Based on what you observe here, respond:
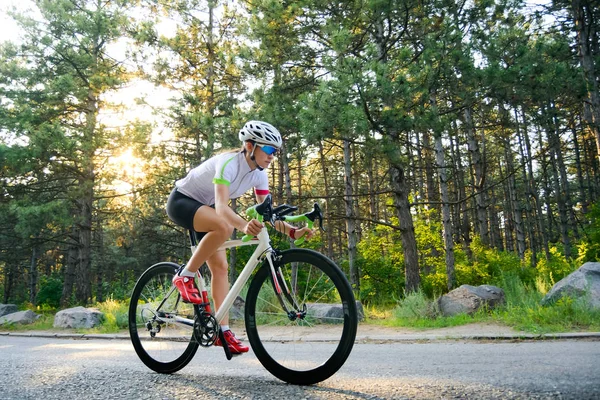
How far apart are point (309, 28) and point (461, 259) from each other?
11426mm

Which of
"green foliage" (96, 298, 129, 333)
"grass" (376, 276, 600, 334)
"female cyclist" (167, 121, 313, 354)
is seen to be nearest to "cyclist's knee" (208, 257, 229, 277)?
"female cyclist" (167, 121, 313, 354)

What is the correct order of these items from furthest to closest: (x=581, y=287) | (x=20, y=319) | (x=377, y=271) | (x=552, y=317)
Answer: (x=377, y=271) → (x=20, y=319) → (x=581, y=287) → (x=552, y=317)

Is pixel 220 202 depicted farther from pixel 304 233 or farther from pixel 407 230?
pixel 407 230

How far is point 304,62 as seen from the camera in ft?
47.2

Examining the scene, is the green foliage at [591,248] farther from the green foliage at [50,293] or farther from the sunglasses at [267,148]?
the green foliage at [50,293]

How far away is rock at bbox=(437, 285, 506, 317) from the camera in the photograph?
32.2 feet

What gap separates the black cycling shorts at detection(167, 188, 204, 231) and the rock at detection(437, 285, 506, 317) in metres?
7.75

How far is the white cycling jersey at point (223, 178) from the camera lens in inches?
136

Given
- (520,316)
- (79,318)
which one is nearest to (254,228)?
(520,316)

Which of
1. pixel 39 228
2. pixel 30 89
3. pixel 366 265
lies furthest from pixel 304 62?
pixel 30 89

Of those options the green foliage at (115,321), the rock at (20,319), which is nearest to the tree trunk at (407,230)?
the green foliage at (115,321)

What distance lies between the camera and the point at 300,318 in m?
3.32

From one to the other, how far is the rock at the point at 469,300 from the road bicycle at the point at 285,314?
717cm

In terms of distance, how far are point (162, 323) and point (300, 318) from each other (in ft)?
5.04
